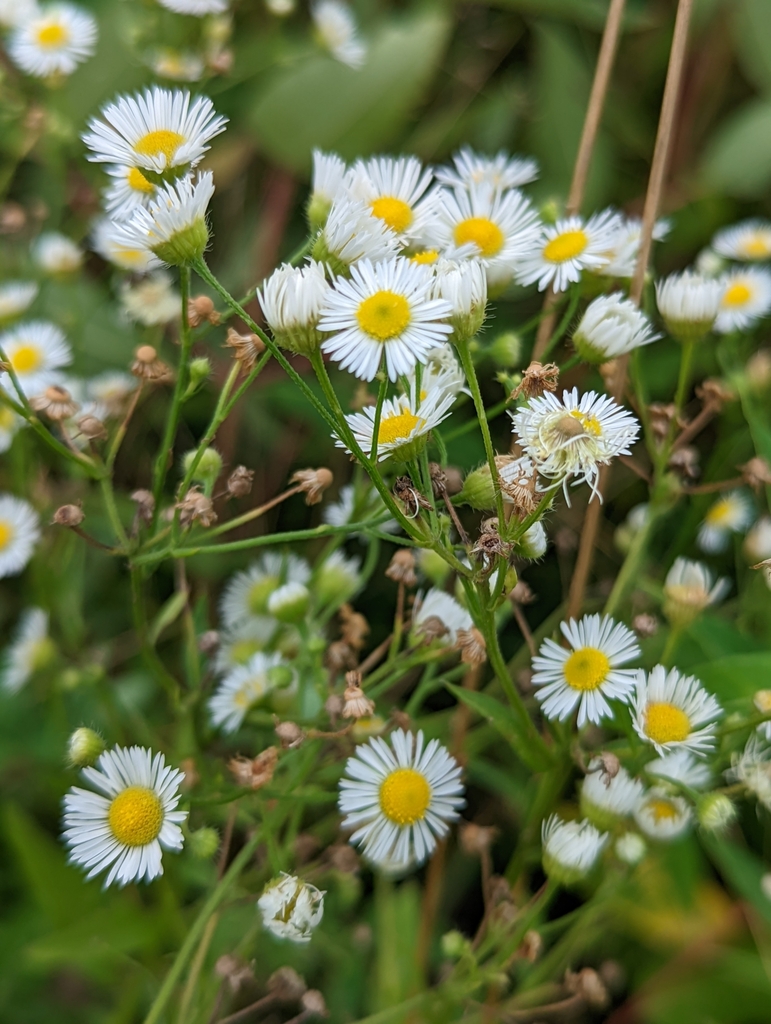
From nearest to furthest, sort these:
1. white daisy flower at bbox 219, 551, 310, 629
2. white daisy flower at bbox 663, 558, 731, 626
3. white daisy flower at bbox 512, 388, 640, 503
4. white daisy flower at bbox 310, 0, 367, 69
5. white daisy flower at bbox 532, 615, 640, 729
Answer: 1. white daisy flower at bbox 512, 388, 640, 503
2. white daisy flower at bbox 532, 615, 640, 729
3. white daisy flower at bbox 663, 558, 731, 626
4. white daisy flower at bbox 219, 551, 310, 629
5. white daisy flower at bbox 310, 0, 367, 69

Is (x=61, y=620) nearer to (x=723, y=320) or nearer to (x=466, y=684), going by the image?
(x=466, y=684)

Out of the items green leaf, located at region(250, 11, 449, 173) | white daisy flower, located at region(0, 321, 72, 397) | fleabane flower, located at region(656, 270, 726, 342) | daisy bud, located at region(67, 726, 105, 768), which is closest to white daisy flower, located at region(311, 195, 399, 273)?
fleabane flower, located at region(656, 270, 726, 342)

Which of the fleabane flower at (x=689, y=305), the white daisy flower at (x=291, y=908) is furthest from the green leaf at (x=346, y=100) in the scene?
the white daisy flower at (x=291, y=908)

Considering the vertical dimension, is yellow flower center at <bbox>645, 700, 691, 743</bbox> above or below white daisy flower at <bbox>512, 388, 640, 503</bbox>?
below

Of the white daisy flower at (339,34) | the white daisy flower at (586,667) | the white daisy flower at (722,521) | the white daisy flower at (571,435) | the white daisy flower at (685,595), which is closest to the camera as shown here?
the white daisy flower at (571,435)

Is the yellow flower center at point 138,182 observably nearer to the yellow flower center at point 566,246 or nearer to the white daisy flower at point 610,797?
the yellow flower center at point 566,246

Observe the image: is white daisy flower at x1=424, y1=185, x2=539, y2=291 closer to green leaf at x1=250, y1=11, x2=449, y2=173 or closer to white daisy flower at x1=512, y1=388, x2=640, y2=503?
white daisy flower at x1=512, y1=388, x2=640, y2=503

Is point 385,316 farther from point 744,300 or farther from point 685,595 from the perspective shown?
point 744,300
